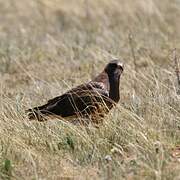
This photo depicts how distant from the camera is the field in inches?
227

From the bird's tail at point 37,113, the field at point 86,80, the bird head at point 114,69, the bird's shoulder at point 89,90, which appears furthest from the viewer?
the bird head at point 114,69

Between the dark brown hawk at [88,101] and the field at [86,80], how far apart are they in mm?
143

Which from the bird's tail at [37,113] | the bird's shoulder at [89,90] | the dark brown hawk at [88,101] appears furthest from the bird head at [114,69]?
the bird's tail at [37,113]

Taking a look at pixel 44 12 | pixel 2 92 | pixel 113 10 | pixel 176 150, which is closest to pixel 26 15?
pixel 44 12

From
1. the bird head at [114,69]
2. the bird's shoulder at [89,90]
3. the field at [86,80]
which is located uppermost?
the bird head at [114,69]

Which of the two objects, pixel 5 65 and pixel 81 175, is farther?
pixel 5 65

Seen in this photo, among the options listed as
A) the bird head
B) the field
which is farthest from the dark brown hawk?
the field

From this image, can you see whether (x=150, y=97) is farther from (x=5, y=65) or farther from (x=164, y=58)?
(x=5, y=65)

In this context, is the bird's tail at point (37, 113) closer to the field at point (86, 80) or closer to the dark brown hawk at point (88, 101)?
the dark brown hawk at point (88, 101)

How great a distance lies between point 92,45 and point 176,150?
20.8 feet

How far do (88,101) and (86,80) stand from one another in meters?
2.45

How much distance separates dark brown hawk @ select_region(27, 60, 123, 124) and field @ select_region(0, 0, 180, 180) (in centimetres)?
14

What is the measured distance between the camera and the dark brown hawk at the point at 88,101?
23.1 feet

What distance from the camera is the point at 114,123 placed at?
21.2 ft
